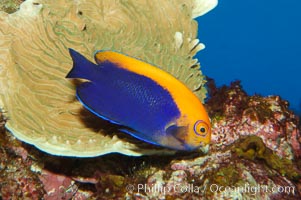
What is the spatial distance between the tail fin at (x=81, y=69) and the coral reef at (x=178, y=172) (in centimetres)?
104

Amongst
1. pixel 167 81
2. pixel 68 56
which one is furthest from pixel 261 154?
pixel 68 56

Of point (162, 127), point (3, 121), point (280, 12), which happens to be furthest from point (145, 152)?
point (280, 12)

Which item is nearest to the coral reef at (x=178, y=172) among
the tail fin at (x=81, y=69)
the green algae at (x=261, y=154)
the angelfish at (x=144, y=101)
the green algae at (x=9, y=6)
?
the green algae at (x=261, y=154)

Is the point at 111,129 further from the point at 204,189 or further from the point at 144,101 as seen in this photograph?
the point at 204,189

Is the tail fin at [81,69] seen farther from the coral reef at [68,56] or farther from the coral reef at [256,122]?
the coral reef at [256,122]

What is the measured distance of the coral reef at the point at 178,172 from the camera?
2.20m

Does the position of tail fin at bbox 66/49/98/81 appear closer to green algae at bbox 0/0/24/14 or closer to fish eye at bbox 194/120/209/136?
fish eye at bbox 194/120/209/136

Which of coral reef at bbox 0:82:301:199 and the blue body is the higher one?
the blue body

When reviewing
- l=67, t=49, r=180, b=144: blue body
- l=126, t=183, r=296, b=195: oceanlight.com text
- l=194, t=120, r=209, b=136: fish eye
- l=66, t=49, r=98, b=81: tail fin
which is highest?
l=66, t=49, r=98, b=81: tail fin

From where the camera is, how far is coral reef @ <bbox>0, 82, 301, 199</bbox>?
220 centimetres

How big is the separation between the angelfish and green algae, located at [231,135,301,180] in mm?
980

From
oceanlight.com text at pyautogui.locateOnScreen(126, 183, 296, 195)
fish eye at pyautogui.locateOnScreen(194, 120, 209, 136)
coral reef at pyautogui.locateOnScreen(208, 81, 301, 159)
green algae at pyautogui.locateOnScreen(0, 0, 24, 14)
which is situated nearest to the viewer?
fish eye at pyautogui.locateOnScreen(194, 120, 209, 136)

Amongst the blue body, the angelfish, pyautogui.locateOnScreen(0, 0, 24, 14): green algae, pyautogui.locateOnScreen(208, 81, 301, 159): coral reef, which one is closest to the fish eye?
the angelfish

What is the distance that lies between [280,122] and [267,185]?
937 millimetres
